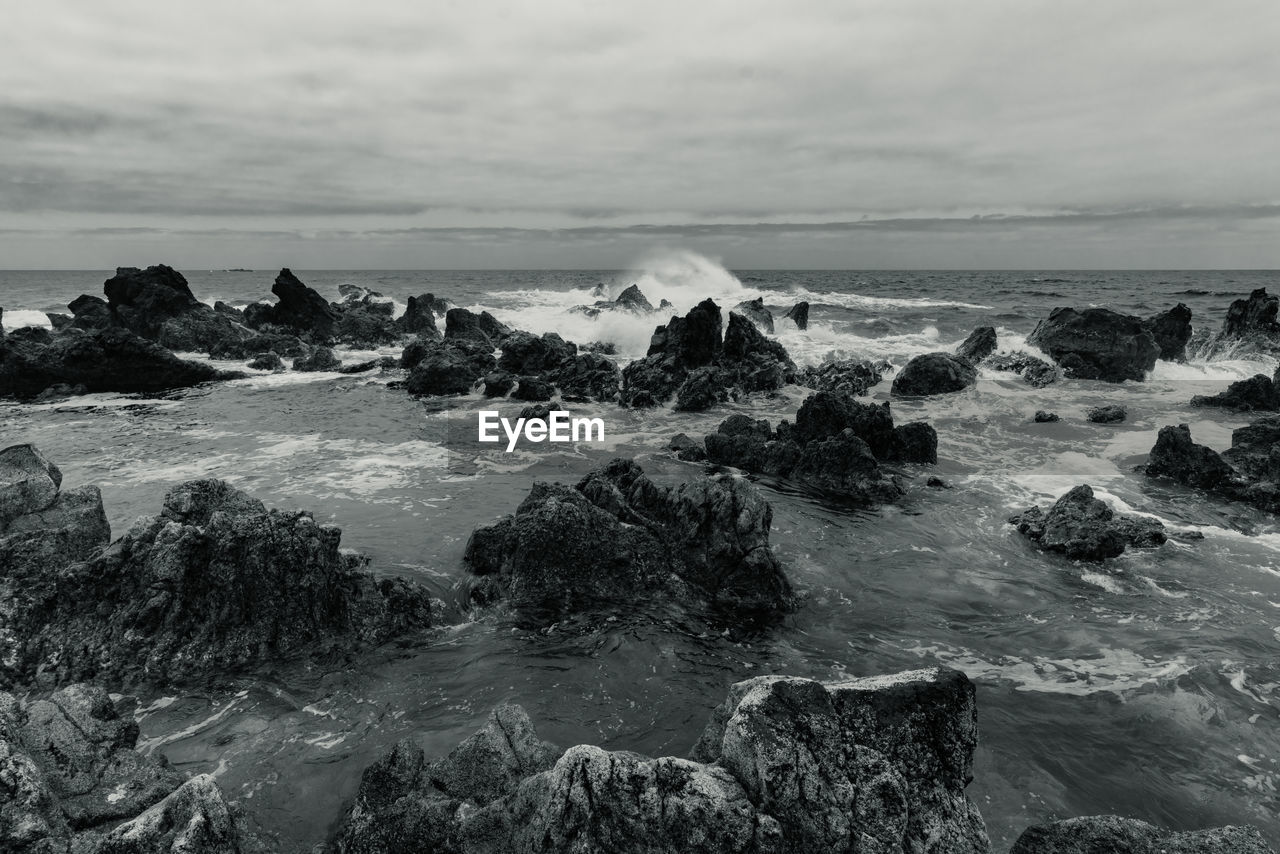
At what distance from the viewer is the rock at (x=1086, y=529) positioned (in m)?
12.7

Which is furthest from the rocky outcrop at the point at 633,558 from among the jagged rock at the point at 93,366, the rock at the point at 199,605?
the jagged rock at the point at 93,366

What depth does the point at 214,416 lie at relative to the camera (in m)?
25.5

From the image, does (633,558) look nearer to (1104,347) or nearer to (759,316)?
(1104,347)

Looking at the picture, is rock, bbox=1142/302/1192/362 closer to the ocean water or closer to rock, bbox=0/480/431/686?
the ocean water

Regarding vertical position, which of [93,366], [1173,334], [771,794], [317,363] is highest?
[1173,334]

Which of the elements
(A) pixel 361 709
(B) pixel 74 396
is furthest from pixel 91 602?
(B) pixel 74 396

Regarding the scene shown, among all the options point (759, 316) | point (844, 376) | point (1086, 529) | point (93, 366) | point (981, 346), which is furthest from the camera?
point (759, 316)

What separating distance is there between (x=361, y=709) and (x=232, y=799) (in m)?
1.69

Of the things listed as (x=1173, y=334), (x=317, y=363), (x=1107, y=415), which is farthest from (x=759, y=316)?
(x=317, y=363)

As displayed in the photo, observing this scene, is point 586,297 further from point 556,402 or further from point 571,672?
point 571,672

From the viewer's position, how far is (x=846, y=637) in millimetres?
10273

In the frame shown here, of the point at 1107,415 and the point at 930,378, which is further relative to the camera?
the point at 930,378

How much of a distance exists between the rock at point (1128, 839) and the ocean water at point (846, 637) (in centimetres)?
139

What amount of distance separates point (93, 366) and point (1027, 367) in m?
44.3
